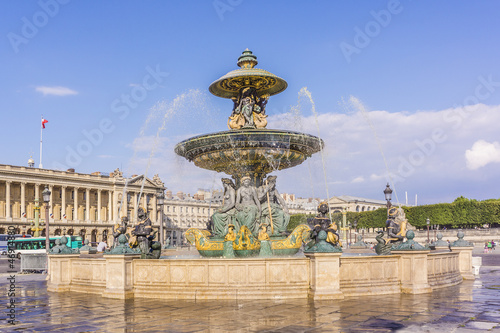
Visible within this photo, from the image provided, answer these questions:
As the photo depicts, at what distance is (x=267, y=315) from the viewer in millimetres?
8672

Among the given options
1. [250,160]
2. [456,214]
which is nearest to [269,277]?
[250,160]

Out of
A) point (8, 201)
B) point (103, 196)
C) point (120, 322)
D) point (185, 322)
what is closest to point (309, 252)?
point (185, 322)

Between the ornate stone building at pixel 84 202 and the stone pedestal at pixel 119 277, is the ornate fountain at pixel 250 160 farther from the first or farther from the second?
the ornate stone building at pixel 84 202

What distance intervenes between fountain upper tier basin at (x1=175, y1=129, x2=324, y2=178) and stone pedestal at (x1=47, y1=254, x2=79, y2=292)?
4.66 m

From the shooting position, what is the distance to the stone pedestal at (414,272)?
11.2 metres

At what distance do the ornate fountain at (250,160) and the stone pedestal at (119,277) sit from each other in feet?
9.13

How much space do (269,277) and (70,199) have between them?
94687 mm

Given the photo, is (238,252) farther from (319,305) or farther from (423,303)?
(423,303)

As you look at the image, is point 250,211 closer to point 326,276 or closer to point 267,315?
point 326,276

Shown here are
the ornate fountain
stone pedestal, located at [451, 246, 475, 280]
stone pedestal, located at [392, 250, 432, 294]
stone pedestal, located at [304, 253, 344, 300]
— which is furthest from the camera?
stone pedestal, located at [451, 246, 475, 280]

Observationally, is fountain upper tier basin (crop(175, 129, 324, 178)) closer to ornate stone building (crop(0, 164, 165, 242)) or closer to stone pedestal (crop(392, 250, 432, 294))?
stone pedestal (crop(392, 250, 432, 294))

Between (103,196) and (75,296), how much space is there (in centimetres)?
9756

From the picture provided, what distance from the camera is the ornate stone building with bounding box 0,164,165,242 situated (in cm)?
8606

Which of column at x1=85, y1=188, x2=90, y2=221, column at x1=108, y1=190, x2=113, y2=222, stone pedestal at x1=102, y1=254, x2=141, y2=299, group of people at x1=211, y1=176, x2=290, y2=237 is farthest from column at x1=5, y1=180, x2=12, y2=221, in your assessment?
stone pedestal at x1=102, y1=254, x2=141, y2=299
